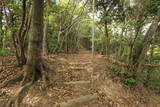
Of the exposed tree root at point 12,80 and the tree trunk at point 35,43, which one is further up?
the tree trunk at point 35,43

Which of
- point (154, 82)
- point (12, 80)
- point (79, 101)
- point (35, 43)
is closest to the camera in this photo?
point (79, 101)

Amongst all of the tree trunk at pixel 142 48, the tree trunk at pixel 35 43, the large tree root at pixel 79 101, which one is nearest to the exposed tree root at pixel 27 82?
the tree trunk at pixel 35 43

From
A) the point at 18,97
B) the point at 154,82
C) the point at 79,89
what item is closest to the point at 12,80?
the point at 18,97

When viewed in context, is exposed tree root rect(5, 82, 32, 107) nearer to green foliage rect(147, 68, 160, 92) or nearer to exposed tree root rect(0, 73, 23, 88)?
exposed tree root rect(0, 73, 23, 88)

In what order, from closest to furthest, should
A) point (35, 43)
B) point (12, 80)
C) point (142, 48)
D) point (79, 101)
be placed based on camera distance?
1. point (79, 101)
2. point (12, 80)
3. point (35, 43)
4. point (142, 48)

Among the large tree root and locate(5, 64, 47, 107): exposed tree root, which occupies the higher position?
locate(5, 64, 47, 107): exposed tree root

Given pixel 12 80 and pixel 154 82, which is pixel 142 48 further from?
pixel 12 80

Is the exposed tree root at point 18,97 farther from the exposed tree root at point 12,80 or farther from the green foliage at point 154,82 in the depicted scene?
the green foliage at point 154,82

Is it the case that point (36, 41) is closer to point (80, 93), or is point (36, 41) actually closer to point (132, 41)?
point (80, 93)

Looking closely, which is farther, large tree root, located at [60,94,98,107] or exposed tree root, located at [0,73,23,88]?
exposed tree root, located at [0,73,23,88]

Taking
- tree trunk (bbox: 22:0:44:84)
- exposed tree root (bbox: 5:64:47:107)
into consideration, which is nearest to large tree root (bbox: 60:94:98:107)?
exposed tree root (bbox: 5:64:47:107)

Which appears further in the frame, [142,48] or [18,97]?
[142,48]

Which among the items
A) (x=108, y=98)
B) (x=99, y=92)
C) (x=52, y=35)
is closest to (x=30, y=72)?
(x=99, y=92)

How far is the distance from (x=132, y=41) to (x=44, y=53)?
496 cm
